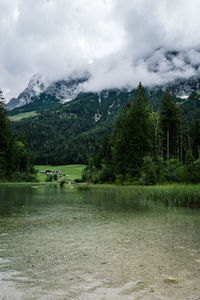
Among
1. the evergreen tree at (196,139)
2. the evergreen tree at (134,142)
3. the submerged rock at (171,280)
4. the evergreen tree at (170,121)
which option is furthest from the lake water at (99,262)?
the evergreen tree at (196,139)

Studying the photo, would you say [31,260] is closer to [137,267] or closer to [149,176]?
[137,267]

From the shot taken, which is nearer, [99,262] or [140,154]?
[99,262]

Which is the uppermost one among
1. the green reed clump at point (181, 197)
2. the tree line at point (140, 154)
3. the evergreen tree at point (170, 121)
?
the evergreen tree at point (170, 121)

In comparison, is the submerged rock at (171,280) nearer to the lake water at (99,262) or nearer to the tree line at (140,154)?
the lake water at (99,262)

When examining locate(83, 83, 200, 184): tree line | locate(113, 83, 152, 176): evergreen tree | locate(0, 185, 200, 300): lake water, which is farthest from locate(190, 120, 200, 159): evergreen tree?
locate(0, 185, 200, 300): lake water

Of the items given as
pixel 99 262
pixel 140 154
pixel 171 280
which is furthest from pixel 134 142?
pixel 171 280

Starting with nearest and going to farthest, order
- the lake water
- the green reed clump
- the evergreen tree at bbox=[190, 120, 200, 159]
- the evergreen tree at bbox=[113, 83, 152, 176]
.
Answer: the lake water < the green reed clump < the evergreen tree at bbox=[113, 83, 152, 176] < the evergreen tree at bbox=[190, 120, 200, 159]

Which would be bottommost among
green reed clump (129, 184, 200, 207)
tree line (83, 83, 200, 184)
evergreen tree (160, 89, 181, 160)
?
green reed clump (129, 184, 200, 207)

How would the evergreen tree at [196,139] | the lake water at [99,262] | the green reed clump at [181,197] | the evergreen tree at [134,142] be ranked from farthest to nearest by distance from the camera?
the evergreen tree at [196,139]
the evergreen tree at [134,142]
the green reed clump at [181,197]
the lake water at [99,262]

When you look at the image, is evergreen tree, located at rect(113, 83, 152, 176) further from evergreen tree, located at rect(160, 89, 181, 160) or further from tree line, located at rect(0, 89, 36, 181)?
tree line, located at rect(0, 89, 36, 181)

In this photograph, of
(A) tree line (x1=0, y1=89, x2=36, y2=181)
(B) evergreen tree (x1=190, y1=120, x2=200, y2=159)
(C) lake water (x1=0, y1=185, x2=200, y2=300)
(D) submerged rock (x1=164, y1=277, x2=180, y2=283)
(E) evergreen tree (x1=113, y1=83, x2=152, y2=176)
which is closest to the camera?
(C) lake water (x1=0, y1=185, x2=200, y2=300)

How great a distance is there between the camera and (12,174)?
6297 cm

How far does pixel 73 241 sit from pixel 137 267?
1.92 meters

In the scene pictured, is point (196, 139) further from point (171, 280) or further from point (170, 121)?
point (171, 280)
